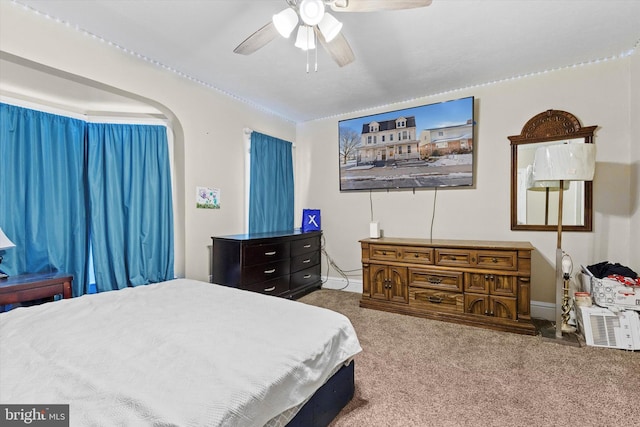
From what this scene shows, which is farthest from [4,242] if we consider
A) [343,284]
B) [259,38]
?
[343,284]

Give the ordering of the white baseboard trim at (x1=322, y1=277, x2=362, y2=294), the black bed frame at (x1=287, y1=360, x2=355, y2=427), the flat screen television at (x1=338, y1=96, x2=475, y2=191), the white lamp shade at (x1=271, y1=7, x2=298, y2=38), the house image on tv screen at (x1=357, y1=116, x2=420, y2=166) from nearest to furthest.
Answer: the black bed frame at (x1=287, y1=360, x2=355, y2=427), the white lamp shade at (x1=271, y1=7, x2=298, y2=38), the flat screen television at (x1=338, y1=96, x2=475, y2=191), the house image on tv screen at (x1=357, y1=116, x2=420, y2=166), the white baseboard trim at (x1=322, y1=277, x2=362, y2=294)

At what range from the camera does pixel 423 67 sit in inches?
114

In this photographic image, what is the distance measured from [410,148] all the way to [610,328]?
101 inches

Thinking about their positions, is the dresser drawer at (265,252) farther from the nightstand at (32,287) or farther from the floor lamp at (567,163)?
the floor lamp at (567,163)

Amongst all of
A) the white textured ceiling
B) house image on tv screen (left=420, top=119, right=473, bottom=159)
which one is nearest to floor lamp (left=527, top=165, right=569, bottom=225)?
house image on tv screen (left=420, top=119, right=473, bottom=159)

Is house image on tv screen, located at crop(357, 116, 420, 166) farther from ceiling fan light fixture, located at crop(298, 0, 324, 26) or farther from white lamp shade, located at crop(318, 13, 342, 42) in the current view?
ceiling fan light fixture, located at crop(298, 0, 324, 26)

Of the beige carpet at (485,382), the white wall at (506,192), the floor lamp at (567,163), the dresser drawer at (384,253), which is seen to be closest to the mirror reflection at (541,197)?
the white wall at (506,192)

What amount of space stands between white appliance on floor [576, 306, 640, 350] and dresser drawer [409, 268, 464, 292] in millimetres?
996

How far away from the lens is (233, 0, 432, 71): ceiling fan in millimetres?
1603

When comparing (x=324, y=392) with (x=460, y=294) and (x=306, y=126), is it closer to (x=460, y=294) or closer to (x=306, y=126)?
(x=460, y=294)

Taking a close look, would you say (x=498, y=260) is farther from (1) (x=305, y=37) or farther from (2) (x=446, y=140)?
(1) (x=305, y=37)

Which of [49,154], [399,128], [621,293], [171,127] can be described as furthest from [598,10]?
[49,154]

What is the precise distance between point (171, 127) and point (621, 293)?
186 inches

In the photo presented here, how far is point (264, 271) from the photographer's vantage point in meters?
3.34
